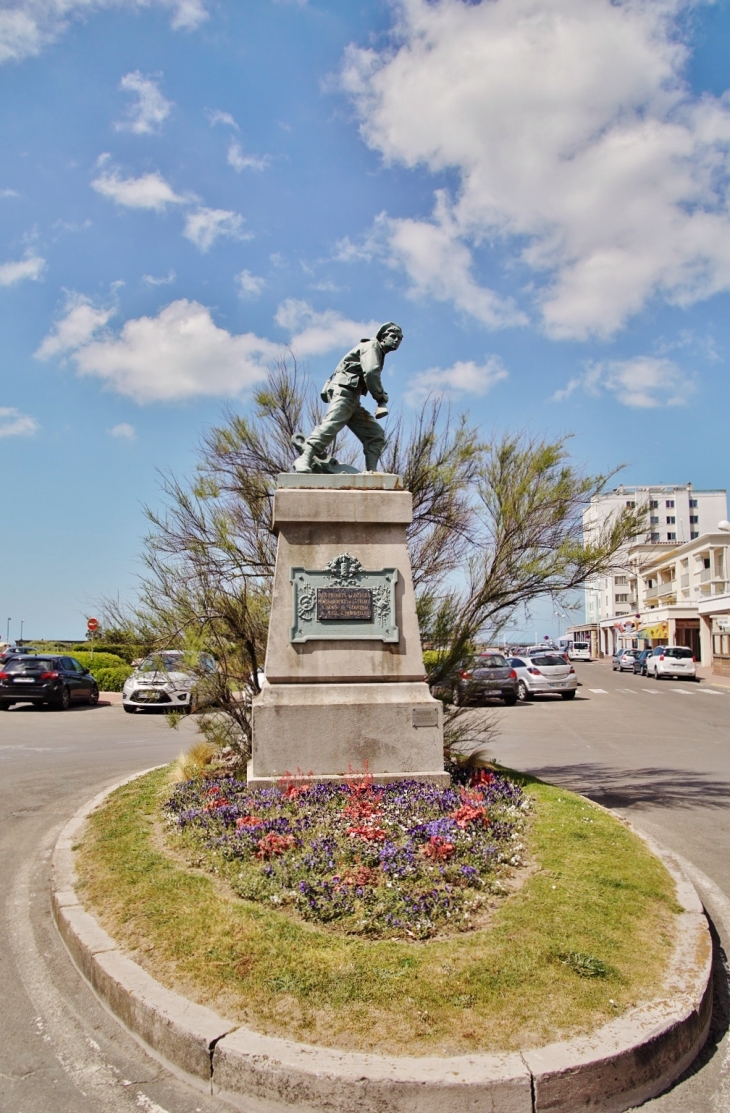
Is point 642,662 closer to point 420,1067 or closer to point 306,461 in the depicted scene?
point 306,461

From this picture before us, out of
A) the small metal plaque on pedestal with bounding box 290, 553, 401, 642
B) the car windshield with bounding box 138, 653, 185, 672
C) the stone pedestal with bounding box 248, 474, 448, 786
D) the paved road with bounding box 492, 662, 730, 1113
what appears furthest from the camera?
the car windshield with bounding box 138, 653, 185, 672

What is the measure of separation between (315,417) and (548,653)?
18.3 m

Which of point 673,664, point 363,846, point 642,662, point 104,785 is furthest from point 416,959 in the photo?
point 642,662

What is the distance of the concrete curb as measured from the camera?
112 inches

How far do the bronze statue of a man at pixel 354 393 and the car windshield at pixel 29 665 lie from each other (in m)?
15.4

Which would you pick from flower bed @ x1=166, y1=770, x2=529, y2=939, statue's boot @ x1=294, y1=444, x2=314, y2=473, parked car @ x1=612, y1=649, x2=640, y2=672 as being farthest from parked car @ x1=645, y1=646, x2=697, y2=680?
statue's boot @ x1=294, y1=444, x2=314, y2=473

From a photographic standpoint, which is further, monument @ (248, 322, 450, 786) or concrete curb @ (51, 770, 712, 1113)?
monument @ (248, 322, 450, 786)

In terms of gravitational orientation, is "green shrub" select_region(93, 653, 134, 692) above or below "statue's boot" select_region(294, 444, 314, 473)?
below

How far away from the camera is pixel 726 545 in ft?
190

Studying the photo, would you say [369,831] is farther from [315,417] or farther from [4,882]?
[315,417]

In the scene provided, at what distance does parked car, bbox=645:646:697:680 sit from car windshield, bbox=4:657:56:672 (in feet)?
95.5

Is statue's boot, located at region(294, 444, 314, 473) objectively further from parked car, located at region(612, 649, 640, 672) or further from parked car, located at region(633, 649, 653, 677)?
parked car, located at region(612, 649, 640, 672)

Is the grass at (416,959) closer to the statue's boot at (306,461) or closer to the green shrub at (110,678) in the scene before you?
the statue's boot at (306,461)

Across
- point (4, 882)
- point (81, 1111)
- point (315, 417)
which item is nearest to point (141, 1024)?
point (81, 1111)
